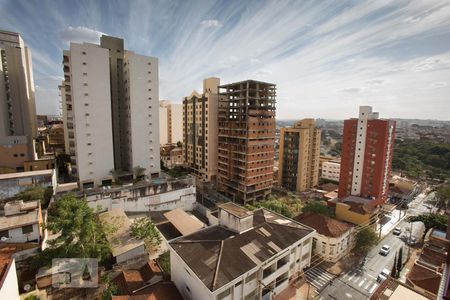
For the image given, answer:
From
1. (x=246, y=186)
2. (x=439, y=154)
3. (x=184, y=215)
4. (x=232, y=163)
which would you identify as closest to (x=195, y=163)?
(x=232, y=163)

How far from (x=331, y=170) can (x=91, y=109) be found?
64.6 meters

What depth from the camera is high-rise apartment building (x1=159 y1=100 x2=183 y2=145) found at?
270ft

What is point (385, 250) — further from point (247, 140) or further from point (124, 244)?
point (124, 244)

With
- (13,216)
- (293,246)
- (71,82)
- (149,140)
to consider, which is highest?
(71,82)

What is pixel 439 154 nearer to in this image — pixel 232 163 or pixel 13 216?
pixel 232 163

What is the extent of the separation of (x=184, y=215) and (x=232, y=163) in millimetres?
19266

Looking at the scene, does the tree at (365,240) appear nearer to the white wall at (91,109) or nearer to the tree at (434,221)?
the tree at (434,221)

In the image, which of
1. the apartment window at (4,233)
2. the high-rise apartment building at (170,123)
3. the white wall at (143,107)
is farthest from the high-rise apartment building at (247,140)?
the high-rise apartment building at (170,123)

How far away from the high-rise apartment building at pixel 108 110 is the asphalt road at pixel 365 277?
121ft

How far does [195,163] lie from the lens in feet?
189

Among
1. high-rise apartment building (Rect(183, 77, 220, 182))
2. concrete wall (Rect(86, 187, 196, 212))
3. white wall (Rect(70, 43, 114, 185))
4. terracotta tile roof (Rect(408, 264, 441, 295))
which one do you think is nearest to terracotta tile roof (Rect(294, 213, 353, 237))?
terracotta tile roof (Rect(408, 264, 441, 295))

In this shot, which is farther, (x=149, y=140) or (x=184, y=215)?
(x=149, y=140)

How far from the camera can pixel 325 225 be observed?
3072 centimetres

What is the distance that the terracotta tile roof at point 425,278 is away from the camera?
72.6 feet
